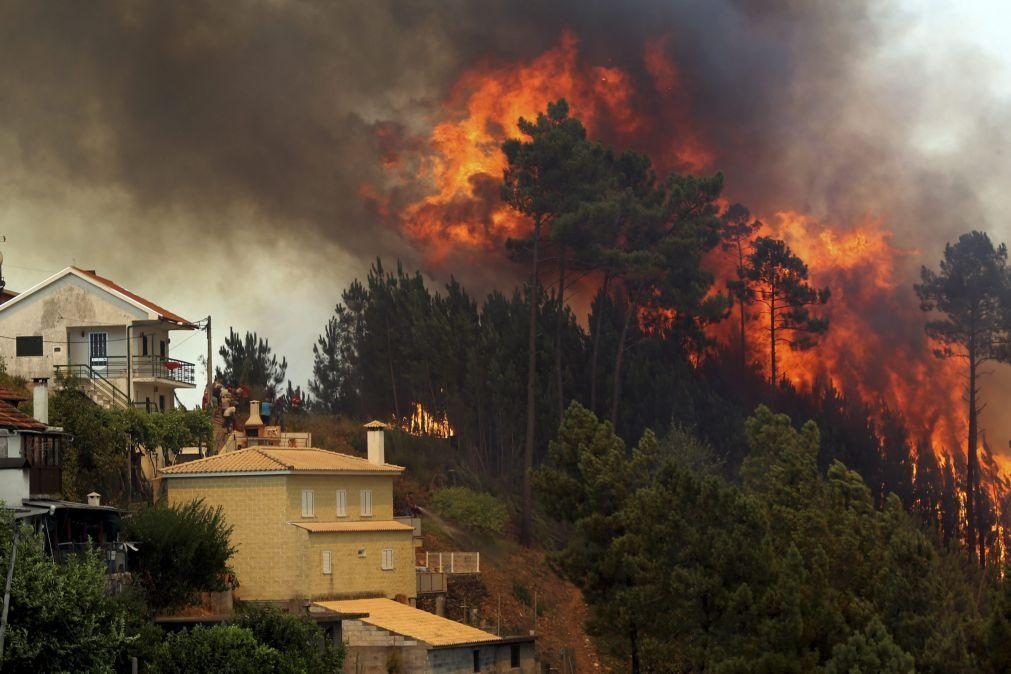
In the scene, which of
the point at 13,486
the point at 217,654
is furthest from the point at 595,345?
the point at 217,654

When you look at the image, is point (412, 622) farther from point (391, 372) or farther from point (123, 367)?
point (391, 372)

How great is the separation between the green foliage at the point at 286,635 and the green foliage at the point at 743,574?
13.0 metres

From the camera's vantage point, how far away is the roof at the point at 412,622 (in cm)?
6688

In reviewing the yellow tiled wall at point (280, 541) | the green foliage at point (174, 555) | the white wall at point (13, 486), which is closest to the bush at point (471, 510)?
the yellow tiled wall at point (280, 541)

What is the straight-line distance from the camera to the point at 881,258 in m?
117

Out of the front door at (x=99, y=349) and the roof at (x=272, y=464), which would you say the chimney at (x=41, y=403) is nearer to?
the roof at (x=272, y=464)

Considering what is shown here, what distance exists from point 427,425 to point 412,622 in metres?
31.5

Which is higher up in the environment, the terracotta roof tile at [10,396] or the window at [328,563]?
the terracotta roof tile at [10,396]

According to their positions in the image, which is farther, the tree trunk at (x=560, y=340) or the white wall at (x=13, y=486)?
the tree trunk at (x=560, y=340)

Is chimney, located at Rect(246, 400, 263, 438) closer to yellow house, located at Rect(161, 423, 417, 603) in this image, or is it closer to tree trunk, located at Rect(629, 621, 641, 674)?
yellow house, located at Rect(161, 423, 417, 603)

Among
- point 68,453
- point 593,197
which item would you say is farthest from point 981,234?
point 68,453

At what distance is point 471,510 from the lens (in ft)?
292

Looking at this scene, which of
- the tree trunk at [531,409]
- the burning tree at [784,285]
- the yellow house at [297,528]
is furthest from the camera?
the burning tree at [784,285]

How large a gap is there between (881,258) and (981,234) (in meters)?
11.8
